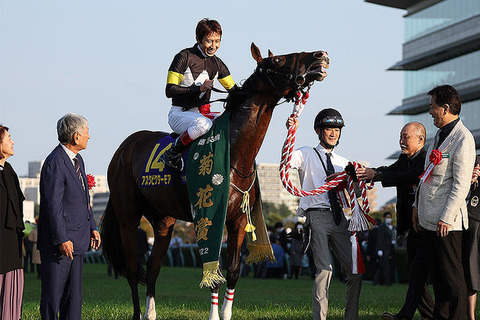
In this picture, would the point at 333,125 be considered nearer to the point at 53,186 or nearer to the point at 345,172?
the point at 345,172

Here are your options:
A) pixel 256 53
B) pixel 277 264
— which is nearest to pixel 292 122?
pixel 256 53

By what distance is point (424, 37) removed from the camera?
6931 cm

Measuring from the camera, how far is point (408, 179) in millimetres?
7664

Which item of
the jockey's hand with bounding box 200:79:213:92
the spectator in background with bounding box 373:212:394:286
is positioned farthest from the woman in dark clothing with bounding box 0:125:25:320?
the spectator in background with bounding box 373:212:394:286

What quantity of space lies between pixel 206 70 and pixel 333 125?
149 cm

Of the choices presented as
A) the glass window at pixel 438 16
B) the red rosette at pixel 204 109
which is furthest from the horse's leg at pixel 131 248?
the glass window at pixel 438 16

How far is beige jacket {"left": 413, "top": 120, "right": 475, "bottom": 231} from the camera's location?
6.77 meters

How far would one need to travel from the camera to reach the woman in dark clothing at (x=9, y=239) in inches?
257

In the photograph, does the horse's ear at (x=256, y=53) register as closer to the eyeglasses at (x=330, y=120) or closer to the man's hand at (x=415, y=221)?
the eyeglasses at (x=330, y=120)

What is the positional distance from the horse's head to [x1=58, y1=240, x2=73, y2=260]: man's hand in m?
2.44

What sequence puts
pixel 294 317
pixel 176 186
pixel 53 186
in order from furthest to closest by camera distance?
pixel 294 317 → pixel 176 186 → pixel 53 186

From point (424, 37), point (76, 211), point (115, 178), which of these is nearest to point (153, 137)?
point (115, 178)

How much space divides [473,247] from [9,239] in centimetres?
427

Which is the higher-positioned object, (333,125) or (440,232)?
(333,125)
